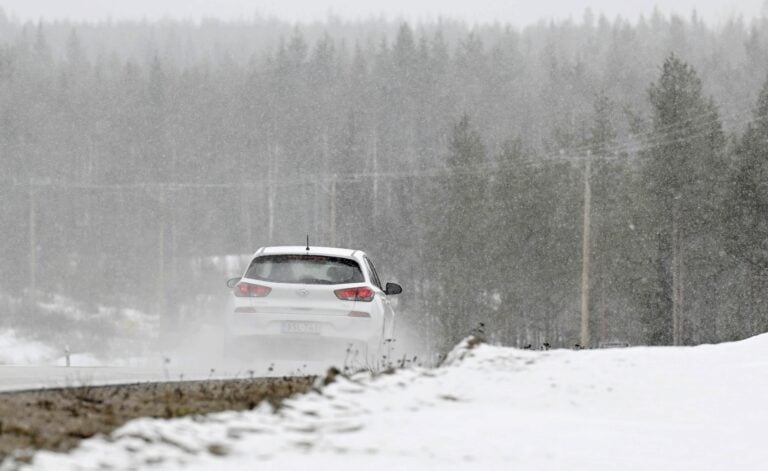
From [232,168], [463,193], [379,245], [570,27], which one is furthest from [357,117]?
[570,27]

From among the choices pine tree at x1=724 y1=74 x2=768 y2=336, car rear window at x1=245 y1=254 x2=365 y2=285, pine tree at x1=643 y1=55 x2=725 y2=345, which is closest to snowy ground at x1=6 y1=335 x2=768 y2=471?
car rear window at x1=245 y1=254 x2=365 y2=285

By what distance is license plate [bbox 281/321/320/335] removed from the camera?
12.5 m

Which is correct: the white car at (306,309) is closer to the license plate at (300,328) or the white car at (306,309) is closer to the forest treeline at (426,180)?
the license plate at (300,328)

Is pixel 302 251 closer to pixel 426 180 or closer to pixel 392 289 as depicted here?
pixel 392 289

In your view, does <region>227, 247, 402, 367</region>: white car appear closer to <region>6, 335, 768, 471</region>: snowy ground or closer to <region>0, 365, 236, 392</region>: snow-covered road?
<region>0, 365, 236, 392</region>: snow-covered road

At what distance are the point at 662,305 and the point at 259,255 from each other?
138 ft

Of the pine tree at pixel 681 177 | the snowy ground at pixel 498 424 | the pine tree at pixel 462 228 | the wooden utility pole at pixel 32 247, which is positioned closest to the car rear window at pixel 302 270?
the snowy ground at pixel 498 424

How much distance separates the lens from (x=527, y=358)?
7652 millimetres

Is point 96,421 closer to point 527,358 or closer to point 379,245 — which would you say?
point 527,358

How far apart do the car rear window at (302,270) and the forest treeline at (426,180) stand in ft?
114

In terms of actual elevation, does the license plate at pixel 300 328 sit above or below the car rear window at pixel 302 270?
below

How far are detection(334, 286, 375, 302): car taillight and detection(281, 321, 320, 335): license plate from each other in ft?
1.50

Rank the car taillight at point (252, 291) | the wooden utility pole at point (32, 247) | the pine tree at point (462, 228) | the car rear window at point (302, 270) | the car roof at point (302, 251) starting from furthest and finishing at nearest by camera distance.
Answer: the wooden utility pole at point (32, 247)
the pine tree at point (462, 228)
the car roof at point (302, 251)
the car rear window at point (302, 270)
the car taillight at point (252, 291)

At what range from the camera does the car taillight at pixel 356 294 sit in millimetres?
12727
